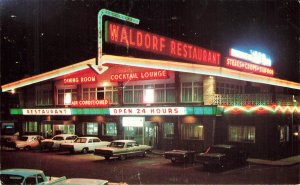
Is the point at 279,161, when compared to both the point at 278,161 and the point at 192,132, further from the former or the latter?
the point at 192,132

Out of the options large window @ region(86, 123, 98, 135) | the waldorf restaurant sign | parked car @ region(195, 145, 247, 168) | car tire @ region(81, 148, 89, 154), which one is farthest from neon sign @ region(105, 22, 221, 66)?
large window @ region(86, 123, 98, 135)

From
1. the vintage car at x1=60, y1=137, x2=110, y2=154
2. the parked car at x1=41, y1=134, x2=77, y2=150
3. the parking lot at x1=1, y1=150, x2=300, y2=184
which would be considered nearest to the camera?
the parking lot at x1=1, y1=150, x2=300, y2=184

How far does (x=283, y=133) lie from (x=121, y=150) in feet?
42.3

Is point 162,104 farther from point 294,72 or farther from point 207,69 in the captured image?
point 294,72

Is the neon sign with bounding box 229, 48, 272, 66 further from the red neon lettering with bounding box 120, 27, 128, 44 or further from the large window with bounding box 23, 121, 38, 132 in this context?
the large window with bounding box 23, 121, 38, 132

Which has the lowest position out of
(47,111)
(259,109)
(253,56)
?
(47,111)

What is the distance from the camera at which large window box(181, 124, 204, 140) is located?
2944 centimetres

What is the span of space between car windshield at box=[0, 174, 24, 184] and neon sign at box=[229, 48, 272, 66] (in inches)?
793

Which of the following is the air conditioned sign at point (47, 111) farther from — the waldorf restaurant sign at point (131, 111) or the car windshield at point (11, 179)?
the car windshield at point (11, 179)

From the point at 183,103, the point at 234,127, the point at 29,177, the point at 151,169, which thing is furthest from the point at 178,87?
the point at 29,177

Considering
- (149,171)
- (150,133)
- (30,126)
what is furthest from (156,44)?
(30,126)

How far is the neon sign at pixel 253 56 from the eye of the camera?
27209mm

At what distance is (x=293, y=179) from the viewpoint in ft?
59.8

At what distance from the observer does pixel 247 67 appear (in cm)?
2850
